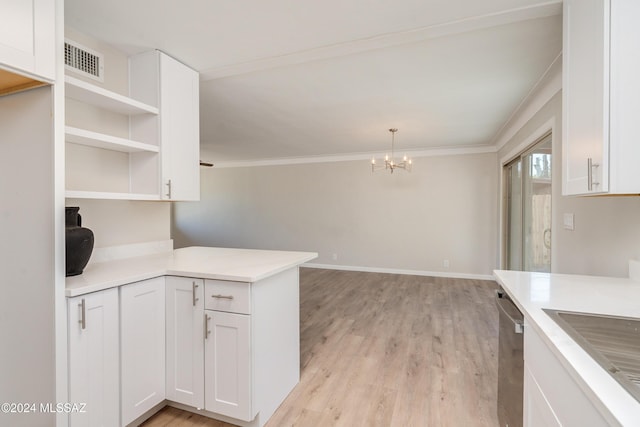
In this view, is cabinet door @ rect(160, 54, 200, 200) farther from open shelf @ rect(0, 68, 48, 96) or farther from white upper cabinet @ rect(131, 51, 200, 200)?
open shelf @ rect(0, 68, 48, 96)

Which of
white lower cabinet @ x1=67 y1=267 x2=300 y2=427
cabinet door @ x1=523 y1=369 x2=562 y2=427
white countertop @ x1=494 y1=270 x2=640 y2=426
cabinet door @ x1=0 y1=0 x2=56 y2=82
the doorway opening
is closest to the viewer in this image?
white countertop @ x1=494 y1=270 x2=640 y2=426

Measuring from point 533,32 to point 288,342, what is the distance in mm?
2634

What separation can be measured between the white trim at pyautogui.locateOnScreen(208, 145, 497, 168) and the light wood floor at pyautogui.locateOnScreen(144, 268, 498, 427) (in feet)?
8.03

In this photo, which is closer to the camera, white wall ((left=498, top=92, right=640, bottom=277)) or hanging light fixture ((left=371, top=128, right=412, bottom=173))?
white wall ((left=498, top=92, right=640, bottom=277))

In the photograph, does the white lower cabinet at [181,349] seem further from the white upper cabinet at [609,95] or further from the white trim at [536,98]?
the white trim at [536,98]

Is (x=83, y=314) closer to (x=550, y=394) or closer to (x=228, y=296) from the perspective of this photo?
(x=228, y=296)

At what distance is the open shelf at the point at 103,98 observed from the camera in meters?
1.58

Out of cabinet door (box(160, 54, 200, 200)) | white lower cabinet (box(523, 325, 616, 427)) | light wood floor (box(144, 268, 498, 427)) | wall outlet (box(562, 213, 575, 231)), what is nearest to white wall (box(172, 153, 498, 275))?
light wood floor (box(144, 268, 498, 427))

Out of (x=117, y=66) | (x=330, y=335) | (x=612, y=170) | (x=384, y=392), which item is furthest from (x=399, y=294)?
(x=117, y=66)

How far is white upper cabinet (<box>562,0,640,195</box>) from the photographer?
112cm

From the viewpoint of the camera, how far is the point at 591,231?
1.86 meters

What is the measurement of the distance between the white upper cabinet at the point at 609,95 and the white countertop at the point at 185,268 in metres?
1.61

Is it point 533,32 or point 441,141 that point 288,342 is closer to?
point 533,32

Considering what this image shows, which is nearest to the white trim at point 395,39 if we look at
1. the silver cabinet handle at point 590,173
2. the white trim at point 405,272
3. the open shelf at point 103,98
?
the open shelf at point 103,98
